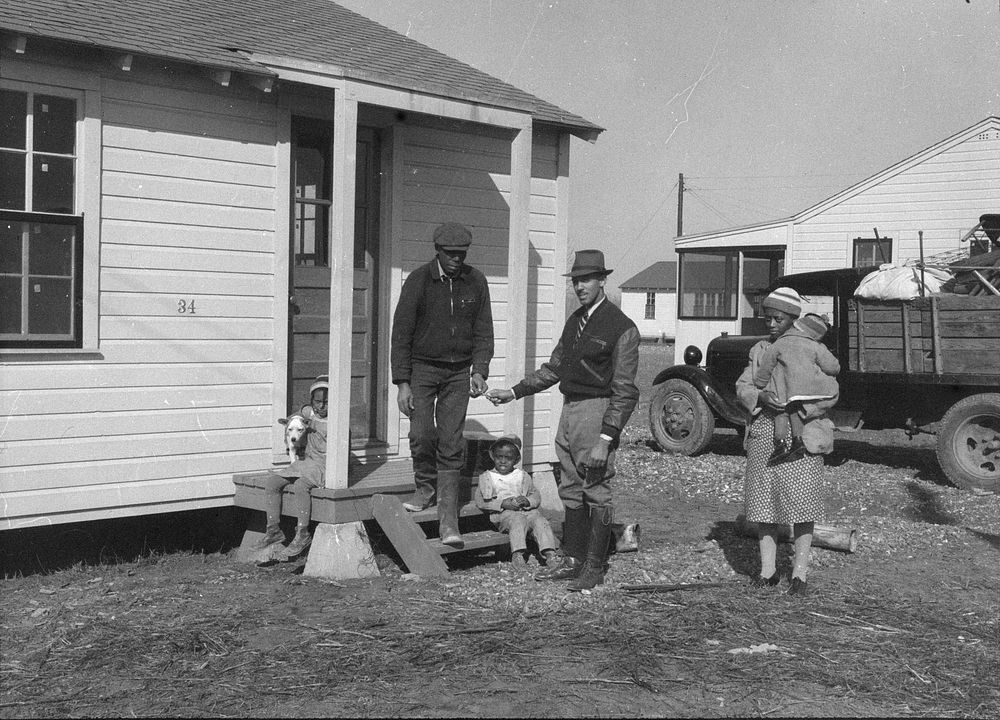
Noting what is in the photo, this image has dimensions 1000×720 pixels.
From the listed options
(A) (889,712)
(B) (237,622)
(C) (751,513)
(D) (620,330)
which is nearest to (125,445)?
(B) (237,622)

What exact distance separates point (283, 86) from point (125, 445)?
2746 millimetres

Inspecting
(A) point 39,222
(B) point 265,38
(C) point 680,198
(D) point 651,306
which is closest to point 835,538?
(B) point 265,38

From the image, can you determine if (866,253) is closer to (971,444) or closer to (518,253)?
(971,444)

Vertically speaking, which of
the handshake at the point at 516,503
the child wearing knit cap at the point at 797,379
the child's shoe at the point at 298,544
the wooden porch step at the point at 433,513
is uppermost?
the child wearing knit cap at the point at 797,379

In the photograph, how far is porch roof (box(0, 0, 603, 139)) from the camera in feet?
22.5

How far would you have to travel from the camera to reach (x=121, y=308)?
711 centimetres

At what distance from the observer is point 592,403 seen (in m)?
6.72

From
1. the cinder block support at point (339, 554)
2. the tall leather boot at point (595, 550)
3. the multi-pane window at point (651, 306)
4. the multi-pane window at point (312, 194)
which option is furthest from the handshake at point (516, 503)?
the multi-pane window at point (651, 306)

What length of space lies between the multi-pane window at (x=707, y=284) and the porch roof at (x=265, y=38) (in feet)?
33.6

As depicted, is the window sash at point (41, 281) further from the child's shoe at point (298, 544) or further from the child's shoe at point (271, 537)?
the child's shoe at point (298, 544)

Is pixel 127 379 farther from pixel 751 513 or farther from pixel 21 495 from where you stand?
pixel 751 513

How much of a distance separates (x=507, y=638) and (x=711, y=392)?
796 centimetres

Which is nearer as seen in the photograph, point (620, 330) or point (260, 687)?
point (260, 687)

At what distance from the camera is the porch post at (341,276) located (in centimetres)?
709
